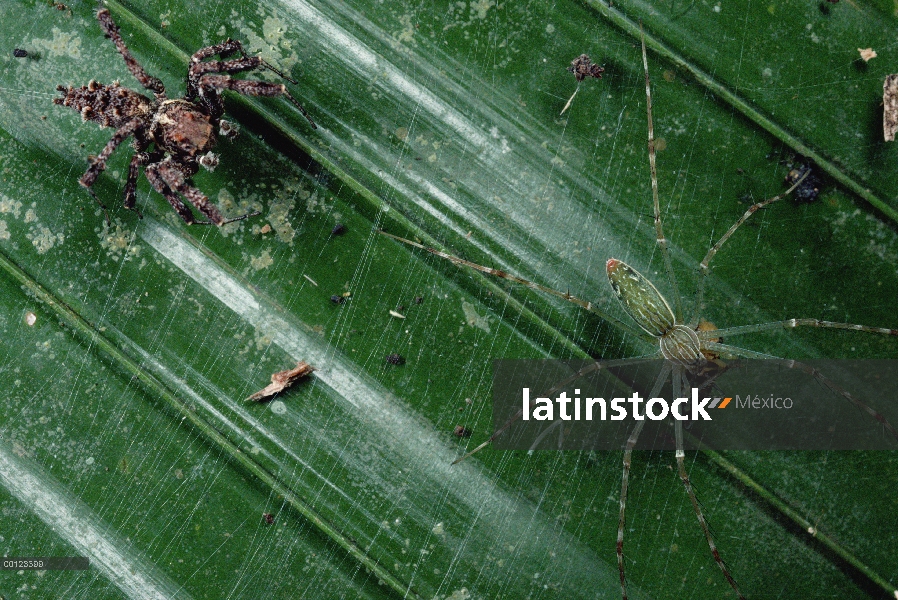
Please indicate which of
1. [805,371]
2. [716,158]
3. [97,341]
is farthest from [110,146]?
[805,371]

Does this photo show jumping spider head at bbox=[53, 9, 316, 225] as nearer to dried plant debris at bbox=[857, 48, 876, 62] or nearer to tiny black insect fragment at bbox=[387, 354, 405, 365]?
tiny black insect fragment at bbox=[387, 354, 405, 365]

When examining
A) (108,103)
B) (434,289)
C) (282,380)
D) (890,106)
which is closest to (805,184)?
(890,106)

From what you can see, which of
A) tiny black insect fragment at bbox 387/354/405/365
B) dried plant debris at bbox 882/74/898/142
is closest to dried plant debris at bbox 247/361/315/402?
tiny black insect fragment at bbox 387/354/405/365

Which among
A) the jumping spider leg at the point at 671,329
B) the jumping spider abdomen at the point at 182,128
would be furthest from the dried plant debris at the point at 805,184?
the jumping spider abdomen at the point at 182,128

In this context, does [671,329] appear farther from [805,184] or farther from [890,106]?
[890,106]

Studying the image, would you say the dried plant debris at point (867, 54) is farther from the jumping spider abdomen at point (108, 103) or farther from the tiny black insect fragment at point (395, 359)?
the jumping spider abdomen at point (108, 103)
